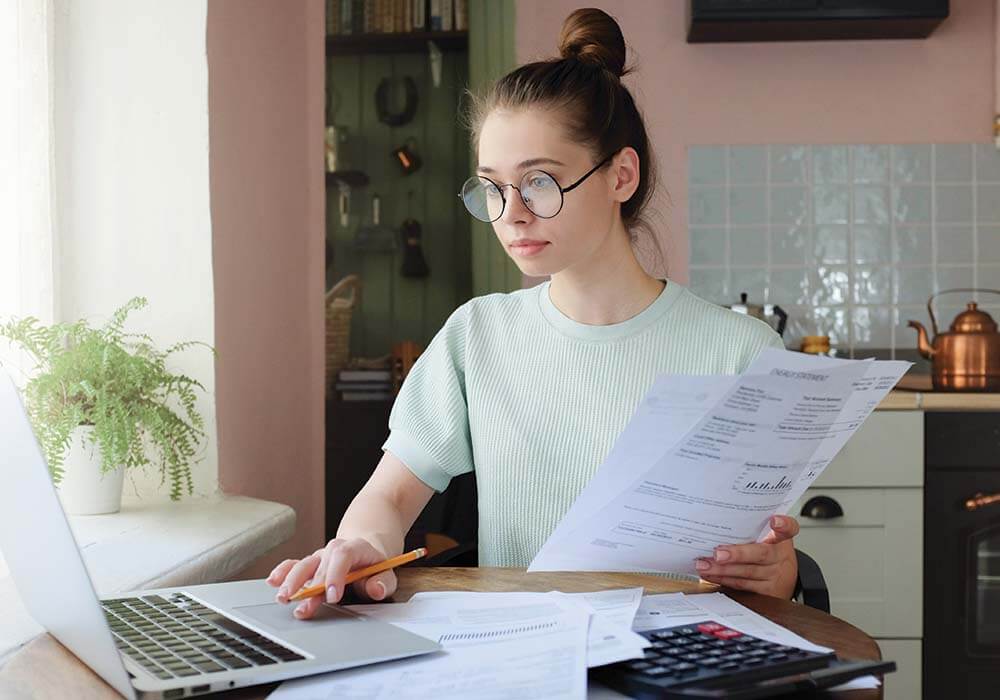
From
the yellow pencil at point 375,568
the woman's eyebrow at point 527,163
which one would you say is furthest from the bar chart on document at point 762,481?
the woman's eyebrow at point 527,163

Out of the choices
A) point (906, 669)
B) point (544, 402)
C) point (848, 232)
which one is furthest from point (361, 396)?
point (544, 402)

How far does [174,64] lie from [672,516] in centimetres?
138

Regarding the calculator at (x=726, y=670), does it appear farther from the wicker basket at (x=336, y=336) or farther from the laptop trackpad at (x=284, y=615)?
the wicker basket at (x=336, y=336)

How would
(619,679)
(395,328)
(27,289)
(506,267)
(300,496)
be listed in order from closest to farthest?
(619,679)
(27,289)
(300,496)
(506,267)
(395,328)

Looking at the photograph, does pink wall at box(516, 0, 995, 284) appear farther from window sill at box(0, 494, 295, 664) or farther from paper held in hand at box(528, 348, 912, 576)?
paper held in hand at box(528, 348, 912, 576)

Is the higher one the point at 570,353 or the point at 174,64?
the point at 174,64

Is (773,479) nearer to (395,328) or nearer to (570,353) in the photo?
(570,353)

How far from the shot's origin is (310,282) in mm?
2791

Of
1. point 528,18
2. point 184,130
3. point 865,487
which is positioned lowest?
point 865,487

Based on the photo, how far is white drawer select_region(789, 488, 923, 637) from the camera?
9.34 ft

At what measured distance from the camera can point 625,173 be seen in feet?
4.98

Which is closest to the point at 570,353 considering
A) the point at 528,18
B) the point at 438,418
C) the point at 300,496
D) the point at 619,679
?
the point at 438,418

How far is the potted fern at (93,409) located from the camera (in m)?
1.68

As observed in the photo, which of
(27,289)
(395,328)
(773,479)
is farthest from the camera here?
(395,328)
